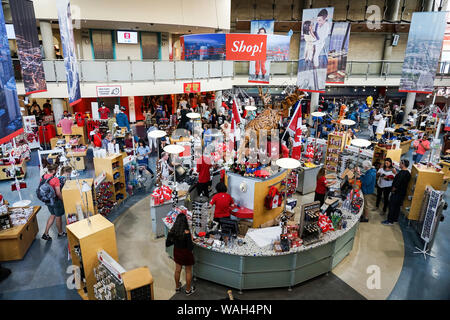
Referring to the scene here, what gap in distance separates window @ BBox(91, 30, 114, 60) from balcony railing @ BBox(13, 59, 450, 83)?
4815 millimetres

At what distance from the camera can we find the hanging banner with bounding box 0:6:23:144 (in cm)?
539

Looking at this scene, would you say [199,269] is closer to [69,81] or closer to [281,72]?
[69,81]

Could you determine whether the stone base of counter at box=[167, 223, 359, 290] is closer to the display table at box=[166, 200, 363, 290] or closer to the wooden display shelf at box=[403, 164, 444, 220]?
the display table at box=[166, 200, 363, 290]

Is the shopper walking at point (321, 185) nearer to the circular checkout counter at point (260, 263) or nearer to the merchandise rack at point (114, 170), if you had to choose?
the circular checkout counter at point (260, 263)

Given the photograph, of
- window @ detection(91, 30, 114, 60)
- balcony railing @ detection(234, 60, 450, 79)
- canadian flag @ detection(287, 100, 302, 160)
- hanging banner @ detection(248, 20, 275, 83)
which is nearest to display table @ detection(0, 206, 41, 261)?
canadian flag @ detection(287, 100, 302, 160)

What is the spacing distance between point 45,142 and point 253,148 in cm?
1075

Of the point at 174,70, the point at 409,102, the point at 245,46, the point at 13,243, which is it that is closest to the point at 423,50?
the point at 409,102

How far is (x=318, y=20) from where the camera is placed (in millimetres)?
11664

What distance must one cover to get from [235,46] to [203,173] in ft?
13.7

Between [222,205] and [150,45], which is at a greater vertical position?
[150,45]

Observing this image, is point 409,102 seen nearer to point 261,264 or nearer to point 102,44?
point 261,264

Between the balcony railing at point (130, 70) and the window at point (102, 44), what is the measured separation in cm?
473

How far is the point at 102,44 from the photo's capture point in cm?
1828
